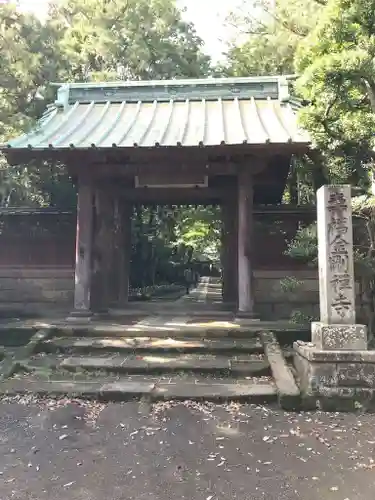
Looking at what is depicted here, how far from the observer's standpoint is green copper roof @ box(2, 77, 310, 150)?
8312mm

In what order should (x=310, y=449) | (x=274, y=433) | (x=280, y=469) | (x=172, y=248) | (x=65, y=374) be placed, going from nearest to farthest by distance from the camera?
(x=280, y=469) → (x=310, y=449) → (x=274, y=433) → (x=65, y=374) → (x=172, y=248)

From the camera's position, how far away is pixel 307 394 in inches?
217

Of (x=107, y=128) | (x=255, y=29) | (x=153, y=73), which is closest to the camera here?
(x=107, y=128)

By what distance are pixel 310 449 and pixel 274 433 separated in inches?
19.5

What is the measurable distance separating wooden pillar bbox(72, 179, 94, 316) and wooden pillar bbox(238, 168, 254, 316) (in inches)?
116

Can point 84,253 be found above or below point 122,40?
below

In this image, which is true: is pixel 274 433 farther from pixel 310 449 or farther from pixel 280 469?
pixel 280 469

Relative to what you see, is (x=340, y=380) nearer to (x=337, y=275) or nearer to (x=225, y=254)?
(x=337, y=275)

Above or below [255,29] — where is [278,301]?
below

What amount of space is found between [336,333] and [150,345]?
3.02m

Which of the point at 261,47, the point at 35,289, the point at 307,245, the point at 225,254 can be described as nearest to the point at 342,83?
the point at 307,245

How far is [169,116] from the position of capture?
10.3m

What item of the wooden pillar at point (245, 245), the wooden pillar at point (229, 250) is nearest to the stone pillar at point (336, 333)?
the wooden pillar at point (245, 245)

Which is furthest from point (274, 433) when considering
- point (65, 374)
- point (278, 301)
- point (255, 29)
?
point (255, 29)
